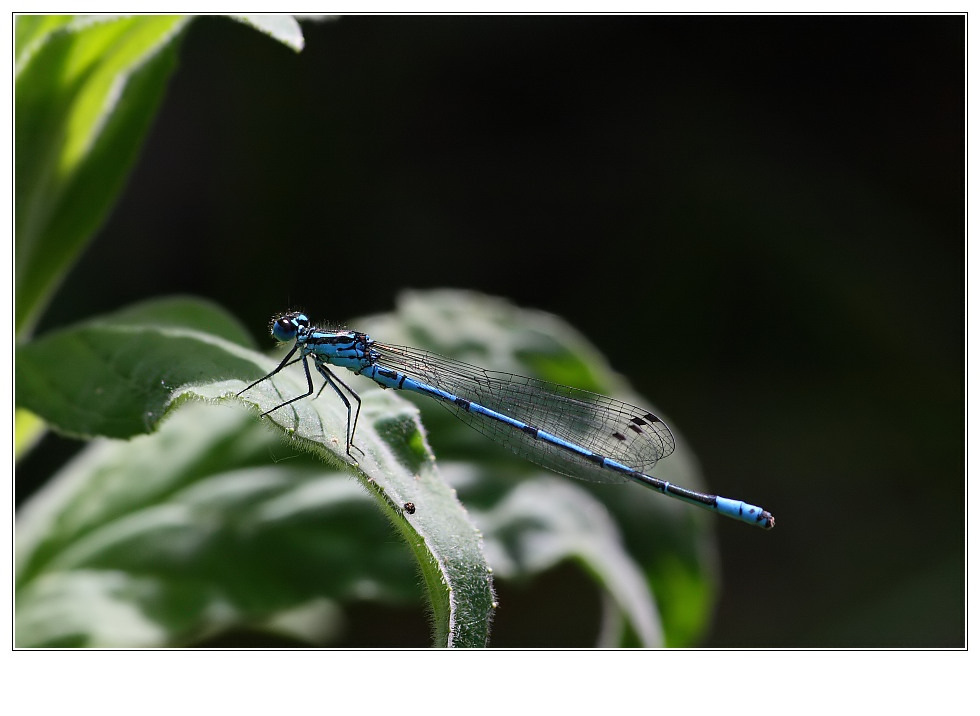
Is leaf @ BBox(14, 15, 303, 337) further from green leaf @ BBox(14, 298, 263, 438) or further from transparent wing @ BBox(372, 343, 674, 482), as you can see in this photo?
transparent wing @ BBox(372, 343, 674, 482)

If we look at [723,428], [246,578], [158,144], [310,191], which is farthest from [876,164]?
[246,578]

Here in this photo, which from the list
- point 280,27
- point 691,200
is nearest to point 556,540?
point 280,27

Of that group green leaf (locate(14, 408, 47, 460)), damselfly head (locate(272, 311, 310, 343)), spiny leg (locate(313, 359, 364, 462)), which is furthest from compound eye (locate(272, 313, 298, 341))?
green leaf (locate(14, 408, 47, 460))

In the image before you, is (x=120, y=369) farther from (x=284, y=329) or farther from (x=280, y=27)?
(x=284, y=329)

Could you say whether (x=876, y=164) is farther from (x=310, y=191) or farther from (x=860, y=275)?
(x=310, y=191)

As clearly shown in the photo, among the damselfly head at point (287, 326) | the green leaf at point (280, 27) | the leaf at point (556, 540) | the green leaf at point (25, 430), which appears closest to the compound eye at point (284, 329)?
the damselfly head at point (287, 326)
